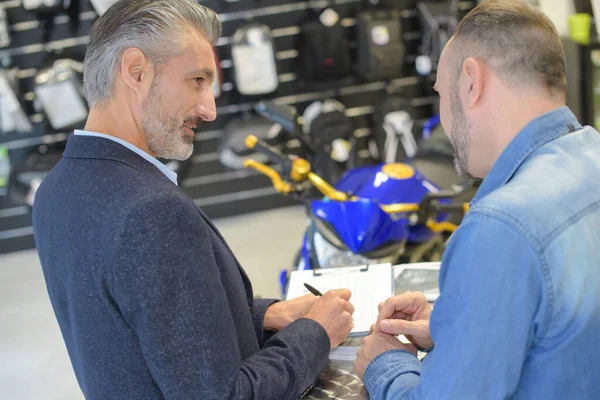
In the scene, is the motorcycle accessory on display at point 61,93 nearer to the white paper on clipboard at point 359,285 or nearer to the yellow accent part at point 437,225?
the yellow accent part at point 437,225

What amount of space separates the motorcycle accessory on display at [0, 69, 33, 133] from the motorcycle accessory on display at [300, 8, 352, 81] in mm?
2213

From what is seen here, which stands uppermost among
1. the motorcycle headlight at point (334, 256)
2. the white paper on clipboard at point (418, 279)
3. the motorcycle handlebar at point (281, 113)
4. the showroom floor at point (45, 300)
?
the motorcycle handlebar at point (281, 113)

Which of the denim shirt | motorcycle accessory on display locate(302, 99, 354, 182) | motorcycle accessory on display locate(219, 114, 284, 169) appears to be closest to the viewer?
the denim shirt

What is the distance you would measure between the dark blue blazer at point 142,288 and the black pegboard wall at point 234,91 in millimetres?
4319

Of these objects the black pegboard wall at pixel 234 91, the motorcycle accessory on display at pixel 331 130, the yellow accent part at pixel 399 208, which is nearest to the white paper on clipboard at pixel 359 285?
the yellow accent part at pixel 399 208

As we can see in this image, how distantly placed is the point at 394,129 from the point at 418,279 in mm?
3676

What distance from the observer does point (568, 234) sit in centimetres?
101

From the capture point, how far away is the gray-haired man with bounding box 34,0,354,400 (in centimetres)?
112

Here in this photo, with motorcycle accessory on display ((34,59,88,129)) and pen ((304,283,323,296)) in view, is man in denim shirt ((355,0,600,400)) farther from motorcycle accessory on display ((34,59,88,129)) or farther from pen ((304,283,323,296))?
motorcycle accessory on display ((34,59,88,129))

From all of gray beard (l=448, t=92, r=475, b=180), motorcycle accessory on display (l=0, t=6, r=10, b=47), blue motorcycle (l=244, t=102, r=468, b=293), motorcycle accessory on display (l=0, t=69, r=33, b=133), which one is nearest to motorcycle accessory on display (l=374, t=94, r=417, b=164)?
blue motorcycle (l=244, t=102, r=468, b=293)

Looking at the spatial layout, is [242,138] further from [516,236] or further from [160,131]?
[516,236]

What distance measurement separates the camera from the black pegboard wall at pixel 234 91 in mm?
5387

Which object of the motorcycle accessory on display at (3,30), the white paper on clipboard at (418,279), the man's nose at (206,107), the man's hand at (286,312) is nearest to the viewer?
the man's nose at (206,107)

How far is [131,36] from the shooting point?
4.33ft
